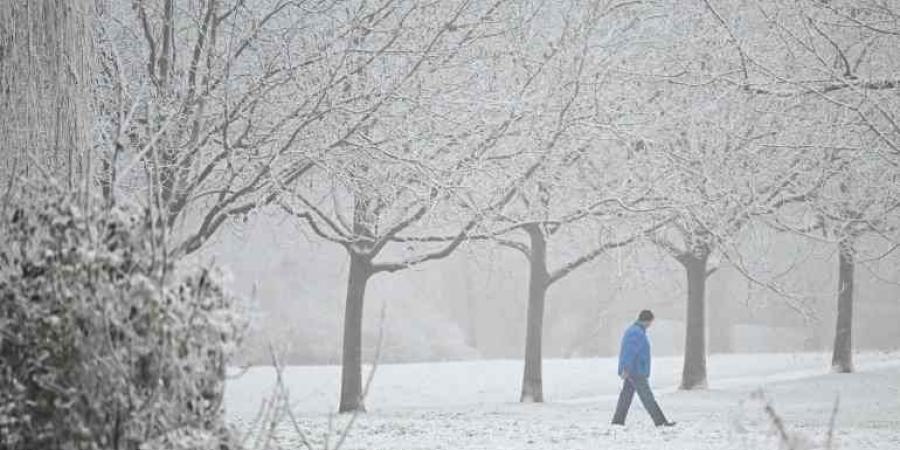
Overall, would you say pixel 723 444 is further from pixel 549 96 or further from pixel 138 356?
pixel 138 356

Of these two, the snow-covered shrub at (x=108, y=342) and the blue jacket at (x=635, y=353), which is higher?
the blue jacket at (x=635, y=353)

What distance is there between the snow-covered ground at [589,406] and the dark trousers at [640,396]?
0.20 m

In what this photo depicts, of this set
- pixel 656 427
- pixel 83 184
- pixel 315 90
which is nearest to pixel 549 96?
pixel 656 427

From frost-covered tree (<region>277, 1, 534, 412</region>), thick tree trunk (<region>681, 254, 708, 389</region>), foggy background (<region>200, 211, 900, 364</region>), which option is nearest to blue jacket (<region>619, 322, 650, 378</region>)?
frost-covered tree (<region>277, 1, 534, 412</region>)

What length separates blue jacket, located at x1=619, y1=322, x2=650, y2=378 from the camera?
13719mm

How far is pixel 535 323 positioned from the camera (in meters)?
21.0

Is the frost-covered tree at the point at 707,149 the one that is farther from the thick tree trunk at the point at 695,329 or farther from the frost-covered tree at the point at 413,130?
the frost-covered tree at the point at 413,130

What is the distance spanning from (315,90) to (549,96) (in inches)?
226

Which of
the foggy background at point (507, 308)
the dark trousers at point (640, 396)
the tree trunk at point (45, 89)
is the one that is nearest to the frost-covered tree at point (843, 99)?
the dark trousers at point (640, 396)

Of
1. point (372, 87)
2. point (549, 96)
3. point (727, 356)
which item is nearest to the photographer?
point (372, 87)

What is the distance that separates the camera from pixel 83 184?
14.2 ft

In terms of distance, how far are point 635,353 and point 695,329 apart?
9183 mm

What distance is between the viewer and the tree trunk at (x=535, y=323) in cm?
2050

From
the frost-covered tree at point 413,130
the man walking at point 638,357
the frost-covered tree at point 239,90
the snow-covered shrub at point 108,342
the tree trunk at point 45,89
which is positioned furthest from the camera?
the man walking at point 638,357
